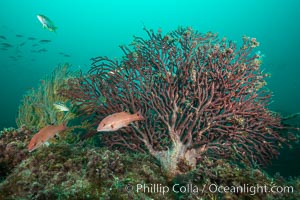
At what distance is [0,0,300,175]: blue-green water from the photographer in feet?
291

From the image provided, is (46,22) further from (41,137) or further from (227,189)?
(227,189)

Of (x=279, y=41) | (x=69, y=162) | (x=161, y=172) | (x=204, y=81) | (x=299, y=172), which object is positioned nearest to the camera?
(x=69, y=162)

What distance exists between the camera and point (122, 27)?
135750 mm

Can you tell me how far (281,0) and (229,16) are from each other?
118 ft

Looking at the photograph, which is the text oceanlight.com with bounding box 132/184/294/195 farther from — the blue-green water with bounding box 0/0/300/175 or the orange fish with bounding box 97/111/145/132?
the blue-green water with bounding box 0/0/300/175

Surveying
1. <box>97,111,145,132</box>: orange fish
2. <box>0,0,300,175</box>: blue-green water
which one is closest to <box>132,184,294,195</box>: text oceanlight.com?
<box>97,111,145,132</box>: orange fish

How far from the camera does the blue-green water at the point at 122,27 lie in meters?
88.7

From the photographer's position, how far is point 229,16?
12862 cm

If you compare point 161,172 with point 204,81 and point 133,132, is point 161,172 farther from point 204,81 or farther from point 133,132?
point 204,81

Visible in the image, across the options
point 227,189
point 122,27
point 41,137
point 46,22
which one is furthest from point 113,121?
point 122,27

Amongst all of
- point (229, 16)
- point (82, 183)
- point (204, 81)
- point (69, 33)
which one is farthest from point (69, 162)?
point (229, 16)

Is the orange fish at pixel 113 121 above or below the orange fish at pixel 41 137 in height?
above

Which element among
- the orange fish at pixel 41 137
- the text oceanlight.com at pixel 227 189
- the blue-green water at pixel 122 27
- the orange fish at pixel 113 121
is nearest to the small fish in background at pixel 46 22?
the orange fish at pixel 41 137

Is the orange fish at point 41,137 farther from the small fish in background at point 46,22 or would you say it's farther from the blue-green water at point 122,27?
the blue-green water at point 122,27
